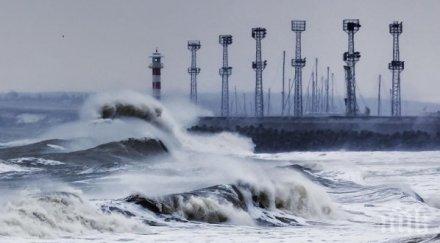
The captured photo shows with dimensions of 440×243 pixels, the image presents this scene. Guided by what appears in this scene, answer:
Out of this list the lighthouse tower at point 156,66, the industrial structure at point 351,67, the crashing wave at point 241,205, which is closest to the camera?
the crashing wave at point 241,205

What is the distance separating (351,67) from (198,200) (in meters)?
60.1

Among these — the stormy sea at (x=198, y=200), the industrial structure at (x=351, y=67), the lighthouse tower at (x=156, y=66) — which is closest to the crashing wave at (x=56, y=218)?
the stormy sea at (x=198, y=200)

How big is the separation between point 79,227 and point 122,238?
→ 1.01 metres

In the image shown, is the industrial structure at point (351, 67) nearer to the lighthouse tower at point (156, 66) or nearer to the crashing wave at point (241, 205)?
the lighthouse tower at point (156, 66)

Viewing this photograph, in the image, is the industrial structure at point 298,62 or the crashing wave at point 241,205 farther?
the industrial structure at point 298,62

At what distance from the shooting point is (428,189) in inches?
1235

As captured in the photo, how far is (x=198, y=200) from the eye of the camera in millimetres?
21125

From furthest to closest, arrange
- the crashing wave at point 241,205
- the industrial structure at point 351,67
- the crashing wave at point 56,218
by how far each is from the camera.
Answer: the industrial structure at point 351,67
the crashing wave at point 241,205
the crashing wave at point 56,218

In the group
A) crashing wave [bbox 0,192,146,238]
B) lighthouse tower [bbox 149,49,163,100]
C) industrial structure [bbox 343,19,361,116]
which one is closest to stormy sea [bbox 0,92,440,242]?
crashing wave [bbox 0,192,146,238]

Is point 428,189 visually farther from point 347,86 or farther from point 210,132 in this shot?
point 347,86

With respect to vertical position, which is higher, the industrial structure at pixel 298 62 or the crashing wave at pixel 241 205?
the industrial structure at pixel 298 62

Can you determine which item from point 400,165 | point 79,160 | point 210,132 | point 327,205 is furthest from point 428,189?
point 210,132

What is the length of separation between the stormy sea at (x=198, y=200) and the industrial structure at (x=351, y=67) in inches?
1334

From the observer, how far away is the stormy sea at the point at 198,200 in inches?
688
